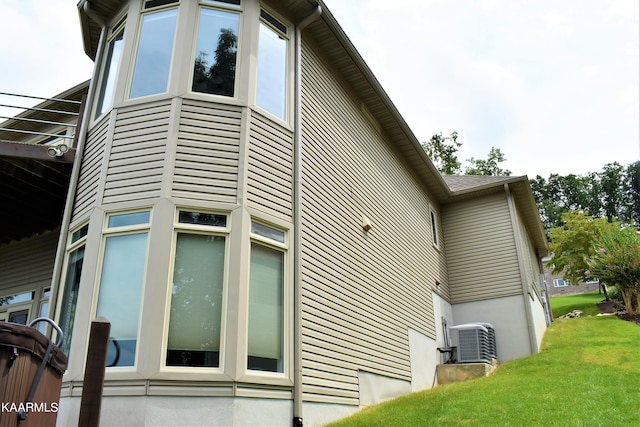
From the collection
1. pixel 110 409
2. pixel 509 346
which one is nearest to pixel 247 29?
pixel 110 409

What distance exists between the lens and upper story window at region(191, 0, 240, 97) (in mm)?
6922

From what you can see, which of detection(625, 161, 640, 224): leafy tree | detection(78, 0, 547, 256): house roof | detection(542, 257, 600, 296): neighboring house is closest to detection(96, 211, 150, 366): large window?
detection(78, 0, 547, 256): house roof

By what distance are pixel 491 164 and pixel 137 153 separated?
38.2 meters

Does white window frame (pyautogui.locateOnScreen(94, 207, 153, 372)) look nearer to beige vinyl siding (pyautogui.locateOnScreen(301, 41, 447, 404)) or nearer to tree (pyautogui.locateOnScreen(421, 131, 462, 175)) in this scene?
beige vinyl siding (pyautogui.locateOnScreen(301, 41, 447, 404))

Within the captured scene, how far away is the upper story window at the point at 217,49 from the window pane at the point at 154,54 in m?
0.43

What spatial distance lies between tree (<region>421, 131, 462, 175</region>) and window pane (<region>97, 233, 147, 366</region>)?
101ft

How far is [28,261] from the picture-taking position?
10664 mm

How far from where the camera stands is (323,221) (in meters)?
7.92

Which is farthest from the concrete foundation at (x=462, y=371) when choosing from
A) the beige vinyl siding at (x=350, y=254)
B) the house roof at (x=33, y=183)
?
the house roof at (x=33, y=183)

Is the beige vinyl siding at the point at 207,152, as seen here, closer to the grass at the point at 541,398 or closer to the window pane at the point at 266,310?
the window pane at the point at 266,310

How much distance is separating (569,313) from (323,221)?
73.2ft

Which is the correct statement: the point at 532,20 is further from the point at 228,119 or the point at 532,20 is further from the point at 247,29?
the point at 228,119

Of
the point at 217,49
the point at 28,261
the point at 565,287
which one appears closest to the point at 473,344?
the point at 217,49

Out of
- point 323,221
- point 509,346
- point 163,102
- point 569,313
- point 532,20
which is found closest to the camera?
point 163,102
